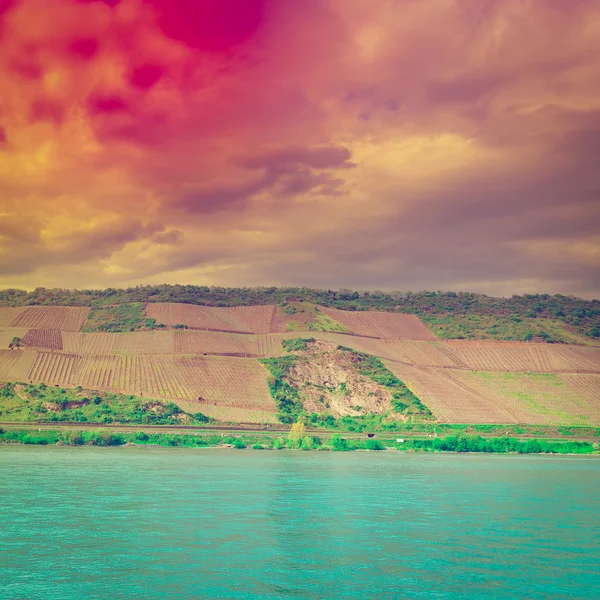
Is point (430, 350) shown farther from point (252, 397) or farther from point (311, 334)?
point (252, 397)

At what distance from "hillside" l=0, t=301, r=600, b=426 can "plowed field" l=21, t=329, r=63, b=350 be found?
29 cm

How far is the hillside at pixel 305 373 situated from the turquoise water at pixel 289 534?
7411 cm

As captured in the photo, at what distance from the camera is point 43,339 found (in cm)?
18138

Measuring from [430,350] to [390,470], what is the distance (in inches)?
4268

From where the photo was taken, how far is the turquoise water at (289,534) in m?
33.7

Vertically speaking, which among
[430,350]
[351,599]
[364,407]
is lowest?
[351,599]

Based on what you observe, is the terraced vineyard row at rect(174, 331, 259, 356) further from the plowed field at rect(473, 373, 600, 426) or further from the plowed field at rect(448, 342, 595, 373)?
the plowed field at rect(473, 373, 600, 426)

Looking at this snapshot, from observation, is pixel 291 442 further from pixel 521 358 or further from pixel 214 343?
pixel 521 358

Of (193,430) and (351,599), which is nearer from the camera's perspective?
(351,599)

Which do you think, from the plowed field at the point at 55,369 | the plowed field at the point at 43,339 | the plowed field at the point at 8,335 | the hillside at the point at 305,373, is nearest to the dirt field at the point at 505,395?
the hillside at the point at 305,373

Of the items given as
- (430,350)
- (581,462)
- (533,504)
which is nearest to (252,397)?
(430,350)

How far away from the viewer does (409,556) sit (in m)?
39.3

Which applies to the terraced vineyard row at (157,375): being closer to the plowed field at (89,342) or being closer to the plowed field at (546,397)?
the plowed field at (89,342)

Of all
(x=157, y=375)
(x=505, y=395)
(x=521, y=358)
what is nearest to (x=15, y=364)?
(x=157, y=375)
